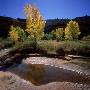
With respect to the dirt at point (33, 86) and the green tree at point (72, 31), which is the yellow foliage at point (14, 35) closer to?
the green tree at point (72, 31)

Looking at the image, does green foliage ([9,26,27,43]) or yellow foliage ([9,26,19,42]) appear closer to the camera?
yellow foliage ([9,26,19,42])

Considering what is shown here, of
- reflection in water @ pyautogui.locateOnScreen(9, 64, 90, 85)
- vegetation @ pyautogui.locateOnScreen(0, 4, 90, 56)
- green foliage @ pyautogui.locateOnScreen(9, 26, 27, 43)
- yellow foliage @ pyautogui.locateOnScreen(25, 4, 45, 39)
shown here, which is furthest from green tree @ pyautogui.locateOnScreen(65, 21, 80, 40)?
reflection in water @ pyautogui.locateOnScreen(9, 64, 90, 85)

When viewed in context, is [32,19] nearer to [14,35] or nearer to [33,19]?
[33,19]

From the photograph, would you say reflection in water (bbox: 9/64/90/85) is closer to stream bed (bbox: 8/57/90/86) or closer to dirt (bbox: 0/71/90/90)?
stream bed (bbox: 8/57/90/86)

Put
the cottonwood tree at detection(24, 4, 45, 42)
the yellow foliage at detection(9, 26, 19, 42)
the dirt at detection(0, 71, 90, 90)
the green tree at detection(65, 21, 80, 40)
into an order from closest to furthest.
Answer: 1. the dirt at detection(0, 71, 90, 90)
2. the cottonwood tree at detection(24, 4, 45, 42)
3. the green tree at detection(65, 21, 80, 40)
4. the yellow foliage at detection(9, 26, 19, 42)

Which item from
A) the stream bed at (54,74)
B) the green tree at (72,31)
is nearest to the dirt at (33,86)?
the stream bed at (54,74)

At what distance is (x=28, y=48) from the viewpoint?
1877 inches

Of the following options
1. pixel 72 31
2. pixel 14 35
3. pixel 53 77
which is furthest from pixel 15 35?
pixel 53 77

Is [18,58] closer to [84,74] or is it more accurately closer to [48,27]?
[84,74]

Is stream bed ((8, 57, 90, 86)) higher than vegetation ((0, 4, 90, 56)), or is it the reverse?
vegetation ((0, 4, 90, 56))

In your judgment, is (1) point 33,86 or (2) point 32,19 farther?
(2) point 32,19

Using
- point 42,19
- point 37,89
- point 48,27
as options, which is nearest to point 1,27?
point 48,27

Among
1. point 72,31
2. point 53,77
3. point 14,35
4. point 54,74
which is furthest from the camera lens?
point 14,35

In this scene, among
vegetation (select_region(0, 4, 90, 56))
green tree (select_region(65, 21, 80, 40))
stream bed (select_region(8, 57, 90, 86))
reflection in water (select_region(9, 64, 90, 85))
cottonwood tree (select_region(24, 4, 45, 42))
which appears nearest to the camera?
reflection in water (select_region(9, 64, 90, 85))
